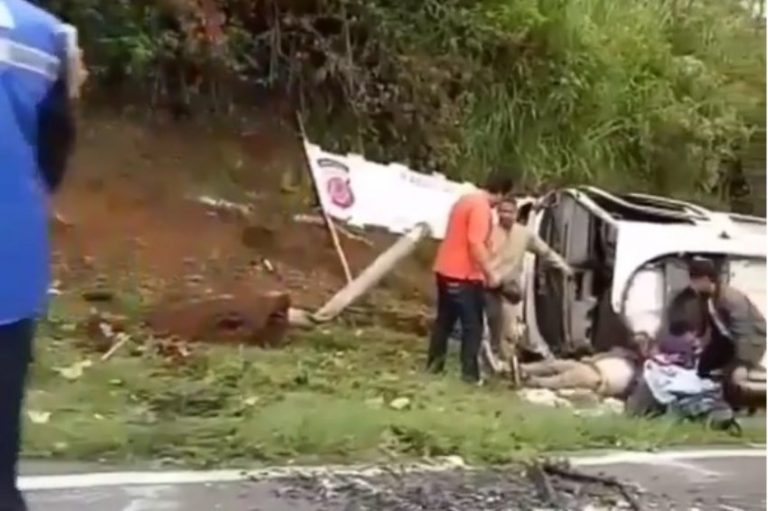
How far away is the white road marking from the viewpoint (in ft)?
12.7

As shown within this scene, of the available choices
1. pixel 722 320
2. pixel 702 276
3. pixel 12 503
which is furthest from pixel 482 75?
pixel 12 503

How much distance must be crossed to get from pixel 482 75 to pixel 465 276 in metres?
0.61

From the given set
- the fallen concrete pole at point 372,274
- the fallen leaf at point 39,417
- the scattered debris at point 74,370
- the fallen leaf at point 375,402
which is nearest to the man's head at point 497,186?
the fallen concrete pole at point 372,274

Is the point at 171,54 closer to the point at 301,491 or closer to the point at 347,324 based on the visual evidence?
the point at 347,324

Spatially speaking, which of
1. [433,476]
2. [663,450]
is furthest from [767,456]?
[433,476]

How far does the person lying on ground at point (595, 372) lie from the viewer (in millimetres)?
4516

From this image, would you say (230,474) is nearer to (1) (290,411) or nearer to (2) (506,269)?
(1) (290,411)

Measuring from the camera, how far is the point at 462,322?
14.6ft

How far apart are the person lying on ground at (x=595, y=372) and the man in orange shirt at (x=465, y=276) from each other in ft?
0.67

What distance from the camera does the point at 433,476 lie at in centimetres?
414

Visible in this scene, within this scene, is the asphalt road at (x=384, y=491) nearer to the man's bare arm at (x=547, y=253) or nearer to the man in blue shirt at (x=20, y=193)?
the man's bare arm at (x=547, y=253)

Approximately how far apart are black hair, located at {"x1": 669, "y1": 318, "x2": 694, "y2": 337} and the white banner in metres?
0.78

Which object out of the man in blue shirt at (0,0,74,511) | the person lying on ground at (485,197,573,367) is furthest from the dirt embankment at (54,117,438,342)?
the man in blue shirt at (0,0,74,511)

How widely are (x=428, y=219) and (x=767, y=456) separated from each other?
1.26 m
